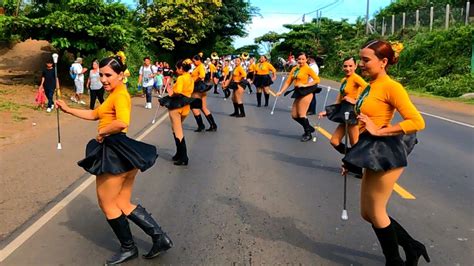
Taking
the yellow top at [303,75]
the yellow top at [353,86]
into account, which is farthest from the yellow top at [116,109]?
the yellow top at [303,75]

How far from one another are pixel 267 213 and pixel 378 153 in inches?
92.5

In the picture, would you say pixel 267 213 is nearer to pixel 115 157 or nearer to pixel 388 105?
pixel 115 157

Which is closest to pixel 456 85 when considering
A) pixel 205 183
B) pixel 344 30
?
pixel 205 183

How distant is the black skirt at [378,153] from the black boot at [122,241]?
1954 millimetres

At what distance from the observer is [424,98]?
22.8m

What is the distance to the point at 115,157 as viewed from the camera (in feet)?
14.1

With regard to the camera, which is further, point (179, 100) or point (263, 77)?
point (263, 77)

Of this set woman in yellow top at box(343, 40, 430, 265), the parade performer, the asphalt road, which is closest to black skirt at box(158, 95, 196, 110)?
the parade performer

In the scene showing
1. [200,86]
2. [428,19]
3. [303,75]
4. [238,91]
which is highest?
[428,19]

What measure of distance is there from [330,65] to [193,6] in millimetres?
14223

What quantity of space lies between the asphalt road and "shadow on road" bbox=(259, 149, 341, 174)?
0.02m

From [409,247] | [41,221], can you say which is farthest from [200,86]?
[409,247]

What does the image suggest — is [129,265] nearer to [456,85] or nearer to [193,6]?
[456,85]

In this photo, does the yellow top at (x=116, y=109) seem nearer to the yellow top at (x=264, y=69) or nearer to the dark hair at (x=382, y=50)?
the dark hair at (x=382, y=50)
